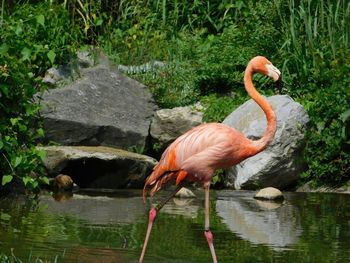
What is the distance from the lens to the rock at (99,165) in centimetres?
A: 1114

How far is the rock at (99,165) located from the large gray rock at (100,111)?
1.53 feet

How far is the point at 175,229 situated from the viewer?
8492 millimetres

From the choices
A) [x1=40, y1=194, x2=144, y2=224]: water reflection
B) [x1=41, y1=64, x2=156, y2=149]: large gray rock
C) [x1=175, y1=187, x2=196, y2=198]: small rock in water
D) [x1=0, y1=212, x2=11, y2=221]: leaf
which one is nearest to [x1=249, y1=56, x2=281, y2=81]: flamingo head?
[x1=40, y1=194, x2=144, y2=224]: water reflection

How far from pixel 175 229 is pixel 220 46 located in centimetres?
608

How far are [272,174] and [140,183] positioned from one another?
157cm

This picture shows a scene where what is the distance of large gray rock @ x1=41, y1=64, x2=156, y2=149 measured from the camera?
11.9m

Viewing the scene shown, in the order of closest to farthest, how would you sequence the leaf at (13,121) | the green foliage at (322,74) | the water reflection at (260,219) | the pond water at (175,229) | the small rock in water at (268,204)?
the pond water at (175,229) < the water reflection at (260,219) < the leaf at (13,121) < the small rock in water at (268,204) < the green foliage at (322,74)

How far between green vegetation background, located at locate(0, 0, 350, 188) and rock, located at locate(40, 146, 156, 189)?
0.50 meters

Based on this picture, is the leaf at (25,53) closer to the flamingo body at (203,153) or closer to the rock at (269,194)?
the flamingo body at (203,153)

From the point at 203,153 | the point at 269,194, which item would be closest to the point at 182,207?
the point at 269,194

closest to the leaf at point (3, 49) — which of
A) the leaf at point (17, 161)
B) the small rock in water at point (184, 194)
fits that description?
the leaf at point (17, 161)

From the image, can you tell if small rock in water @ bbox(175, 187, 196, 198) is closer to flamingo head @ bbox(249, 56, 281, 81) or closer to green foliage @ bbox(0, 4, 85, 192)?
green foliage @ bbox(0, 4, 85, 192)

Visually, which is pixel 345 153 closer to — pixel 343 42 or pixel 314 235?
pixel 343 42

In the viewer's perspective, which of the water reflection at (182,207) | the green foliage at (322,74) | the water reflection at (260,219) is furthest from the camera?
the green foliage at (322,74)
